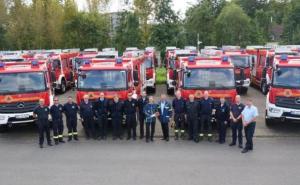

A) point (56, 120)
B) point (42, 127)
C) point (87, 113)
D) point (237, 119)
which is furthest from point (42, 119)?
point (237, 119)

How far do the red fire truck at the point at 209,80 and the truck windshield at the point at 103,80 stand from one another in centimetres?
205

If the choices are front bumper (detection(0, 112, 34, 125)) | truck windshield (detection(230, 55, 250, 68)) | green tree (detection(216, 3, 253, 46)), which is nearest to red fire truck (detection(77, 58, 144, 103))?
front bumper (detection(0, 112, 34, 125))

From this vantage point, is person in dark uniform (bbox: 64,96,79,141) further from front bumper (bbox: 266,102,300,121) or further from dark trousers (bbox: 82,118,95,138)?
front bumper (bbox: 266,102,300,121)

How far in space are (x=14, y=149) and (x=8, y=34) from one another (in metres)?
41.2

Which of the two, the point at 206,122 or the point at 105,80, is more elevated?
the point at 105,80

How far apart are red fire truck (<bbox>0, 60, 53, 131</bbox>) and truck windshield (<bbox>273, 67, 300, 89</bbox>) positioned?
7676 mm

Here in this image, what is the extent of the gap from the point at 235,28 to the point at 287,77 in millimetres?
39900

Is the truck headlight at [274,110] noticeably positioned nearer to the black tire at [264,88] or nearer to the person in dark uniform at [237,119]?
the person in dark uniform at [237,119]

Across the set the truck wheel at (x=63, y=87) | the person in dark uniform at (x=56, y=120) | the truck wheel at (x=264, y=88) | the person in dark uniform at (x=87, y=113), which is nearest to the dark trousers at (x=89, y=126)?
the person in dark uniform at (x=87, y=113)

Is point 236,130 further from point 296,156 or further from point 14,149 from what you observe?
point 14,149

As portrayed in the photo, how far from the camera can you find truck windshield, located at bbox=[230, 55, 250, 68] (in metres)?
25.6

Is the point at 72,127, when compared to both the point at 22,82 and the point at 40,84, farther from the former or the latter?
the point at 22,82

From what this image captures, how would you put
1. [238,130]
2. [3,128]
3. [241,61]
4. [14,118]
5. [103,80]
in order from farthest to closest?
1. [241,61]
2. [3,128]
3. [103,80]
4. [14,118]
5. [238,130]

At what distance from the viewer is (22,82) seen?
15602 millimetres
